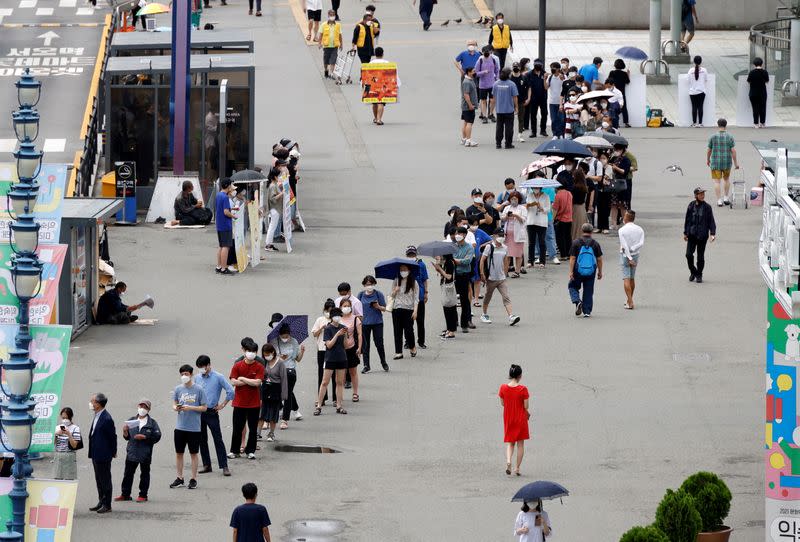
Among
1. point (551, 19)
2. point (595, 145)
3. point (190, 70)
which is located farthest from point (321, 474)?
point (551, 19)

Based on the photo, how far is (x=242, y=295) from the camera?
28.2 metres

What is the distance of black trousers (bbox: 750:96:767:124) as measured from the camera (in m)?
41.1

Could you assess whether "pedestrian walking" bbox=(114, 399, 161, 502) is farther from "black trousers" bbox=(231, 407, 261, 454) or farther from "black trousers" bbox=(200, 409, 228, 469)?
"black trousers" bbox=(231, 407, 261, 454)

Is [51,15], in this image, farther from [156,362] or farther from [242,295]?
[156,362]

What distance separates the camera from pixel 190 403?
2002 cm

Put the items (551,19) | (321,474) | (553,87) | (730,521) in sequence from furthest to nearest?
(551,19) < (553,87) < (321,474) < (730,521)

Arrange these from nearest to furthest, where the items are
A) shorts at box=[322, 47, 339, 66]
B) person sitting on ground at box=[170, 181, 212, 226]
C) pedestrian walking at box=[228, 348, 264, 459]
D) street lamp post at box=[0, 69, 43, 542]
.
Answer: street lamp post at box=[0, 69, 43, 542] → pedestrian walking at box=[228, 348, 264, 459] → person sitting on ground at box=[170, 181, 212, 226] → shorts at box=[322, 47, 339, 66]

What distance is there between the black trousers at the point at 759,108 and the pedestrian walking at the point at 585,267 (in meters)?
15.3

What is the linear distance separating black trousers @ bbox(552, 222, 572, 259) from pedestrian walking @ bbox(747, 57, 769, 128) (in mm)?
11319

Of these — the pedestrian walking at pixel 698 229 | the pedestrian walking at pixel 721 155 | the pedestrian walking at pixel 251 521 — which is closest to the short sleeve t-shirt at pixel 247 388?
the pedestrian walking at pixel 251 521

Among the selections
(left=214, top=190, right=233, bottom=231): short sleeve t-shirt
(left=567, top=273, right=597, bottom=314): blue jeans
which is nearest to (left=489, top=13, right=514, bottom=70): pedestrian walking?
(left=214, top=190, right=233, bottom=231): short sleeve t-shirt

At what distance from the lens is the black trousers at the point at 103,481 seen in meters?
19.0

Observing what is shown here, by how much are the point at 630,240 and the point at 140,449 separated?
10.3 meters

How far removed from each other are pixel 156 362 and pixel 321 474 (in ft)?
16.4
